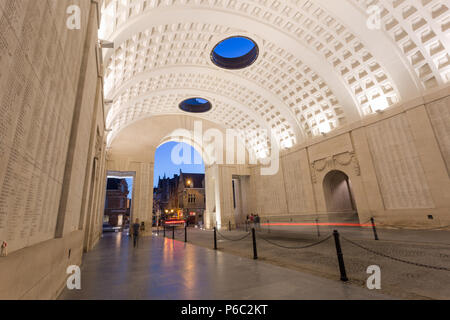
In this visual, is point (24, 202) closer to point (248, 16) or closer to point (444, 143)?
point (248, 16)

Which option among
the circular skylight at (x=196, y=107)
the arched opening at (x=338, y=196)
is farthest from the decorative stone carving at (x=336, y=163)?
the circular skylight at (x=196, y=107)

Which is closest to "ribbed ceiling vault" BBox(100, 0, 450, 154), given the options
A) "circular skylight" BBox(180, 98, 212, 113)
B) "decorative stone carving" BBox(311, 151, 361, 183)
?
"decorative stone carving" BBox(311, 151, 361, 183)

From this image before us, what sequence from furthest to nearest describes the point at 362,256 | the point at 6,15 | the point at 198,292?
the point at 362,256 < the point at 198,292 < the point at 6,15

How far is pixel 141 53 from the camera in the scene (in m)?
13.8

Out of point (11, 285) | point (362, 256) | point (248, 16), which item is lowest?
point (362, 256)

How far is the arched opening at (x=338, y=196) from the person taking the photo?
58.3ft

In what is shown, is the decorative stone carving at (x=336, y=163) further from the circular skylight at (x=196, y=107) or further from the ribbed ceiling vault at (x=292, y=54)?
the circular skylight at (x=196, y=107)

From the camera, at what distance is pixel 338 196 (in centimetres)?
1927

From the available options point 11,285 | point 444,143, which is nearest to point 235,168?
point 444,143

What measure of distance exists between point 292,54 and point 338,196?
13417mm

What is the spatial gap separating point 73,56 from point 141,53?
36.7 feet

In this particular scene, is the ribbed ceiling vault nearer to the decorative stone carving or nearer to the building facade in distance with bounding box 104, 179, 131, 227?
the decorative stone carving

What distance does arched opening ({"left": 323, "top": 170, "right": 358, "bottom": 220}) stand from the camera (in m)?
17.8

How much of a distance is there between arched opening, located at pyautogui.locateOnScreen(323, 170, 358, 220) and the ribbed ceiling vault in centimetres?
463
